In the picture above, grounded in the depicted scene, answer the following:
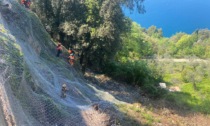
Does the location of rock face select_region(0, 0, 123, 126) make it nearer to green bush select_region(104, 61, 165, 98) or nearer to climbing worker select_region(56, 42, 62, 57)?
climbing worker select_region(56, 42, 62, 57)

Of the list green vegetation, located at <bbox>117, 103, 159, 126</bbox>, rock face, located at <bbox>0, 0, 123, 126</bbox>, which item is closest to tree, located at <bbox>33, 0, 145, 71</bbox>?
rock face, located at <bbox>0, 0, 123, 126</bbox>

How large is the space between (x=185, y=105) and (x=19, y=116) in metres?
19.2

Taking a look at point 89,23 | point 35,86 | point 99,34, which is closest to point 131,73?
point 99,34

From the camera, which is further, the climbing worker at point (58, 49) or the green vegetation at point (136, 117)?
the climbing worker at point (58, 49)

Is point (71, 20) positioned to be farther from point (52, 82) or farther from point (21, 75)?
point (21, 75)

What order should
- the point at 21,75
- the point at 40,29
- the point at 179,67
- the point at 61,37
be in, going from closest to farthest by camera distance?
the point at 21,75 → the point at 40,29 → the point at 61,37 → the point at 179,67

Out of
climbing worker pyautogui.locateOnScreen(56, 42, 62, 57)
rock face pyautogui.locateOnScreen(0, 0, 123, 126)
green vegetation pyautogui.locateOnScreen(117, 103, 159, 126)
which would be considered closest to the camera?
rock face pyautogui.locateOnScreen(0, 0, 123, 126)

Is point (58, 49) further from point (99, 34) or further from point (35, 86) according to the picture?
point (35, 86)

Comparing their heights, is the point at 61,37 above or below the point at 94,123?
above

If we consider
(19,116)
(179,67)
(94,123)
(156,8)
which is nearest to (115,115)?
(94,123)

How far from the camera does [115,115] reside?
15109 millimetres

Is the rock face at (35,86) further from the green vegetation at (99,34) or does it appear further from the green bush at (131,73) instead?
the green bush at (131,73)

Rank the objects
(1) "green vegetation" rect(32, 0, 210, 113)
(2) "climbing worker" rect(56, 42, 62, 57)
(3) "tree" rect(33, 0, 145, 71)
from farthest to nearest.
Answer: (1) "green vegetation" rect(32, 0, 210, 113)
(3) "tree" rect(33, 0, 145, 71)
(2) "climbing worker" rect(56, 42, 62, 57)

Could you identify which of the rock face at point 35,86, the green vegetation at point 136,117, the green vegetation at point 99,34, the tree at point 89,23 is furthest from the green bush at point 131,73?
the green vegetation at point 136,117
